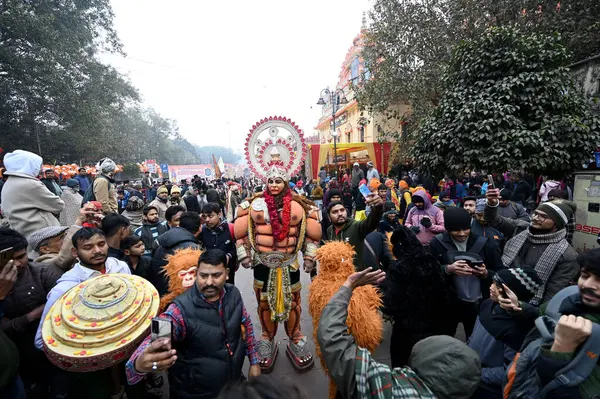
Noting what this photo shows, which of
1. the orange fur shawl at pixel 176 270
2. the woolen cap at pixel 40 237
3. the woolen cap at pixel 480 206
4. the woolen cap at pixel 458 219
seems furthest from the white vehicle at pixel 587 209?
the woolen cap at pixel 40 237

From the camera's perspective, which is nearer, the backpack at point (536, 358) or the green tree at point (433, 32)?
the backpack at point (536, 358)

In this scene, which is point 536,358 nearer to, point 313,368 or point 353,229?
point 353,229

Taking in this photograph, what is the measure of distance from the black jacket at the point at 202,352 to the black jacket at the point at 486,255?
2.01m

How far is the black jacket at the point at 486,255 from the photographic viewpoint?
2.79 m

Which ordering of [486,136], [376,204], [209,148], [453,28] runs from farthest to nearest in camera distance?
1. [209,148]
2. [453,28]
3. [486,136]
4. [376,204]

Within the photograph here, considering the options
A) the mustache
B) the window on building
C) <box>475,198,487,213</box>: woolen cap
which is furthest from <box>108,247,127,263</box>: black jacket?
the window on building

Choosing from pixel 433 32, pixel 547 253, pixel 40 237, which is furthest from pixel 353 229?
pixel 433 32

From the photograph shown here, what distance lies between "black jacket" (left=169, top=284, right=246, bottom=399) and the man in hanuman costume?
4.41 feet

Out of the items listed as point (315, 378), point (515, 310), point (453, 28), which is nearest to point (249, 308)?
point (315, 378)

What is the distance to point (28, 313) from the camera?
2146 millimetres

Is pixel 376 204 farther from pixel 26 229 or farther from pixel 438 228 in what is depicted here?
pixel 26 229

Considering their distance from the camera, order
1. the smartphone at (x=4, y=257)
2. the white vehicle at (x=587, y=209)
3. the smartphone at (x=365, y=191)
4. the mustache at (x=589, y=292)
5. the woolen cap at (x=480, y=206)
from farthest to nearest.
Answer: the white vehicle at (x=587, y=209), the woolen cap at (x=480, y=206), the smartphone at (x=365, y=191), the smartphone at (x=4, y=257), the mustache at (x=589, y=292)

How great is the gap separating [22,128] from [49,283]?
19129mm

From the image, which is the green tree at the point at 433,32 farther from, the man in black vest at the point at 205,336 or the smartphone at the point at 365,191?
the man in black vest at the point at 205,336
